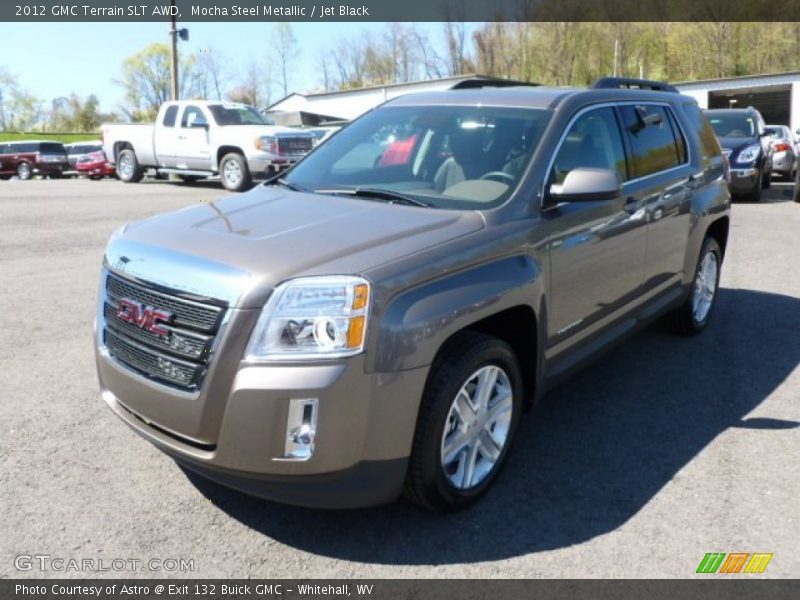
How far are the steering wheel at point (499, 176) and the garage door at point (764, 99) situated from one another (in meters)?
37.7

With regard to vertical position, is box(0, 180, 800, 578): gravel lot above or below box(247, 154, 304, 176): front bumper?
below

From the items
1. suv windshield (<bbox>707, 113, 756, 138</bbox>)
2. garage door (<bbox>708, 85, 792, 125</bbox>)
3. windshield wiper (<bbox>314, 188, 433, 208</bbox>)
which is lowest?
windshield wiper (<bbox>314, 188, 433, 208</bbox>)

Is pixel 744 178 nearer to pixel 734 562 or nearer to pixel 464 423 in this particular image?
pixel 734 562

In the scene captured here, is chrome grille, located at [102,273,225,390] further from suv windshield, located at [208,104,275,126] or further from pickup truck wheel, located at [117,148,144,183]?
pickup truck wheel, located at [117,148,144,183]

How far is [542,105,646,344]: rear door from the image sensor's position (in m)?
3.78

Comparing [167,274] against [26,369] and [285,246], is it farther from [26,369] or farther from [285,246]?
[26,369]

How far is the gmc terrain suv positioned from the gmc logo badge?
0.03 ft

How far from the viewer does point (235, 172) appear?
697 inches

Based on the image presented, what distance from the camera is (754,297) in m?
7.21

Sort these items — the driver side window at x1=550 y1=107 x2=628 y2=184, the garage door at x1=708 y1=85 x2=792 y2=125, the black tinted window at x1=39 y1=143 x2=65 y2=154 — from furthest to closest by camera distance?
the garage door at x1=708 y1=85 x2=792 y2=125 < the black tinted window at x1=39 y1=143 x2=65 y2=154 < the driver side window at x1=550 y1=107 x2=628 y2=184

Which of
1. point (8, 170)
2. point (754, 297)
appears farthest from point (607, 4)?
point (754, 297)

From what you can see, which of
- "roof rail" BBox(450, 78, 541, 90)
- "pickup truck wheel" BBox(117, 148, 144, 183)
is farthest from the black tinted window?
"roof rail" BBox(450, 78, 541, 90)

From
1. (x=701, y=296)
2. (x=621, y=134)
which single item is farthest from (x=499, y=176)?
(x=701, y=296)

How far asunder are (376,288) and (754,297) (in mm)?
5619
